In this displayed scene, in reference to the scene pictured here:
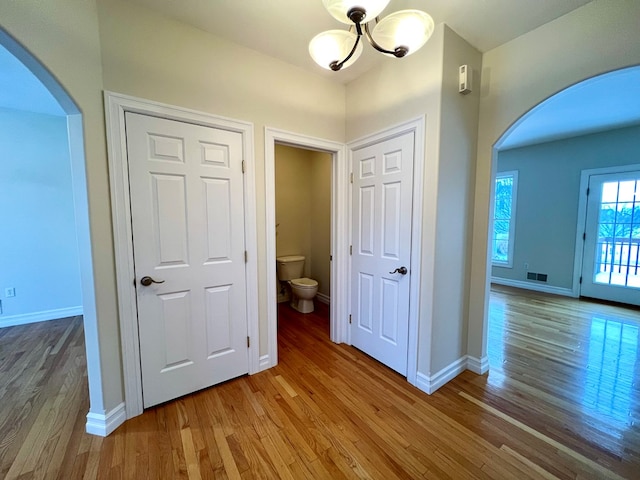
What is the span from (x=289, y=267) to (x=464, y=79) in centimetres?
283

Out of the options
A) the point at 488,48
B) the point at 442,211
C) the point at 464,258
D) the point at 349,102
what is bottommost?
the point at 464,258

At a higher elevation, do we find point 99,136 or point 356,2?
point 356,2

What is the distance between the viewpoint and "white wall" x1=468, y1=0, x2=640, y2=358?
143 cm

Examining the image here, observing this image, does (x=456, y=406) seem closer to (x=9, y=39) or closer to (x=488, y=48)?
→ (x=488, y=48)

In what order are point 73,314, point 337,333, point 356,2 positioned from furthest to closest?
point 73,314, point 337,333, point 356,2

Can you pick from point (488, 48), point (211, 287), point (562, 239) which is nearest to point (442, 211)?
point (488, 48)

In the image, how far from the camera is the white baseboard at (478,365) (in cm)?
211

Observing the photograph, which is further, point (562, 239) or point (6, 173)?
point (562, 239)

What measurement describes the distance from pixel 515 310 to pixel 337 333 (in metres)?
2.76

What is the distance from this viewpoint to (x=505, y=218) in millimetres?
4961

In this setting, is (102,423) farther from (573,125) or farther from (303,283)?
(573,125)

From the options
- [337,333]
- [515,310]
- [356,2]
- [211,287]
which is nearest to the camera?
[356,2]

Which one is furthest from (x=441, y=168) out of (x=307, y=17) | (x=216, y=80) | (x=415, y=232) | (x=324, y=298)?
(x=324, y=298)

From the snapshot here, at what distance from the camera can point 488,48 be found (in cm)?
193
